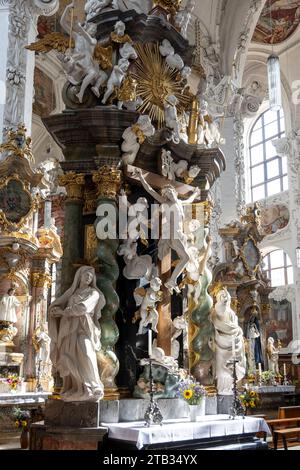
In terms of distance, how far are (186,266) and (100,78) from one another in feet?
8.33

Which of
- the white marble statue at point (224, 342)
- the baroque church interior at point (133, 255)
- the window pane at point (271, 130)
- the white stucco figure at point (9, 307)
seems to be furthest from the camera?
the window pane at point (271, 130)

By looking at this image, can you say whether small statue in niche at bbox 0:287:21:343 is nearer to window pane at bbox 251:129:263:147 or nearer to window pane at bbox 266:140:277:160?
window pane at bbox 266:140:277:160

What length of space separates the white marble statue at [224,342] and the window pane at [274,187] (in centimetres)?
1752

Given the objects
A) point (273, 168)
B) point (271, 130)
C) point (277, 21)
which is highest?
point (277, 21)

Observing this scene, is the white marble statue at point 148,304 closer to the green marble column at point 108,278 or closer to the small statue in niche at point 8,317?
the green marble column at point 108,278

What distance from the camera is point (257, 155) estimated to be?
26312 mm

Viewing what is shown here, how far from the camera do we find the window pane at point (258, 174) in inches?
1013

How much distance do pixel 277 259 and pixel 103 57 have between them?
739 inches

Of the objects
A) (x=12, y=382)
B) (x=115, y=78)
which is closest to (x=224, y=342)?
(x=115, y=78)

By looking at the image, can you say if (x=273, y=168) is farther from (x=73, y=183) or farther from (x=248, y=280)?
(x=73, y=183)

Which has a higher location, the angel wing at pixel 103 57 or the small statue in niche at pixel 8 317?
the angel wing at pixel 103 57

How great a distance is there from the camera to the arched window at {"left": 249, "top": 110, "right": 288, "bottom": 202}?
24.8m

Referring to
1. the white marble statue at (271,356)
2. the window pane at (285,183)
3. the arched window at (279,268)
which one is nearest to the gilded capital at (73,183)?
the white marble statue at (271,356)

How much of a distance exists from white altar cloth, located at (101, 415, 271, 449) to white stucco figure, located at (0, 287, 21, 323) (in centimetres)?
655
